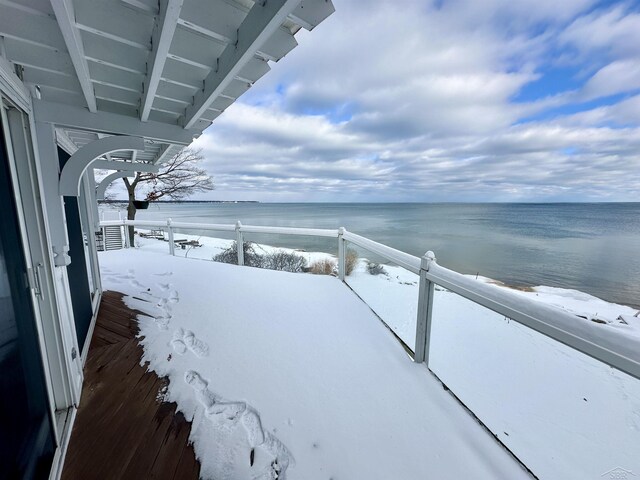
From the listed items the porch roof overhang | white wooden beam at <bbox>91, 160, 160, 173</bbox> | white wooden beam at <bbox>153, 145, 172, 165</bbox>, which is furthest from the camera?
white wooden beam at <bbox>153, 145, 172, 165</bbox>

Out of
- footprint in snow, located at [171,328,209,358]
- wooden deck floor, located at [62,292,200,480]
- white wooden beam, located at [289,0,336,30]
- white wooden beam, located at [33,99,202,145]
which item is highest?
white wooden beam, located at [289,0,336,30]

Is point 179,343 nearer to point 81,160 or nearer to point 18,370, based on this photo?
point 18,370

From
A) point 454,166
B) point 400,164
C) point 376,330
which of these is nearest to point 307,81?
point 376,330

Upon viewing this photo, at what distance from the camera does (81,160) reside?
2.14m

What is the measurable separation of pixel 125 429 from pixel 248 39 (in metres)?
2.50

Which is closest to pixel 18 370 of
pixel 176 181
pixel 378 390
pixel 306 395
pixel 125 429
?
pixel 125 429

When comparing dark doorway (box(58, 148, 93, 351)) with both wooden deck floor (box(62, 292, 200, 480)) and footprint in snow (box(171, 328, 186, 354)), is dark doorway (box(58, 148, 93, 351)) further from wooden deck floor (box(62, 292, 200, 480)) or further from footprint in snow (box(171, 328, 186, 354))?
footprint in snow (box(171, 328, 186, 354))

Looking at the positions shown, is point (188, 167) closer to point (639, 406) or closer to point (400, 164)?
point (639, 406)

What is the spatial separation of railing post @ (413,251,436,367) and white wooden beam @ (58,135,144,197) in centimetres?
293

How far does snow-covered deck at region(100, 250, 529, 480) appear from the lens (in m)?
1.46

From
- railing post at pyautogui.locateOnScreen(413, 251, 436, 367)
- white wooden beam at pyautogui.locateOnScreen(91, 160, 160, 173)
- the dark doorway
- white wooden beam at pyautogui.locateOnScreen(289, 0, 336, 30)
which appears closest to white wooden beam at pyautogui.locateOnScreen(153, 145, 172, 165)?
white wooden beam at pyautogui.locateOnScreen(91, 160, 160, 173)

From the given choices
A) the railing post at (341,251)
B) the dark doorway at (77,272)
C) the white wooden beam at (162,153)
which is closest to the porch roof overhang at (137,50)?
Result: the dark doorway at (77,272)

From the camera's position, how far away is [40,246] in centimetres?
157

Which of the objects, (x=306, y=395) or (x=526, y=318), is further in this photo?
(x=306, y=395)
